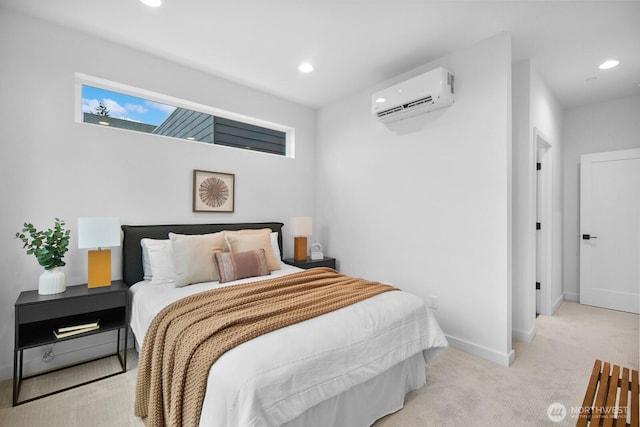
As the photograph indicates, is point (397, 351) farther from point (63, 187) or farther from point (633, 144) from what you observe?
point (633, 144)

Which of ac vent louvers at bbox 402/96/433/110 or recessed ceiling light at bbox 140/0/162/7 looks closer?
recessed ceiling light at bbox 140/0/162/7

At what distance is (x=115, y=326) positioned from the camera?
2.33 metres

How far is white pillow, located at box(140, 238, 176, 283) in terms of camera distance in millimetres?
2598

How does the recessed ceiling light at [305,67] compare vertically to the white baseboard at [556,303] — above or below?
above

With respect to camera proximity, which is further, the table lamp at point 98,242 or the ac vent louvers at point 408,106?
the ac vent louvers at point 408,106

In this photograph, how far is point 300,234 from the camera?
3.78 m

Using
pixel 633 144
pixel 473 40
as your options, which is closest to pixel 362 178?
pixel 473 40

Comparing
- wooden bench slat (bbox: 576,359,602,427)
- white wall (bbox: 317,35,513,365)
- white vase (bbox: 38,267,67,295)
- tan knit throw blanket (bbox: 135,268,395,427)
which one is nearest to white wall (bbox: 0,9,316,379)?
white vase (bbox: 38,267,67,295)

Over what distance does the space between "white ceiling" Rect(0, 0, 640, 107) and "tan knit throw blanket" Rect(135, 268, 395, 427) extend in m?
2.14

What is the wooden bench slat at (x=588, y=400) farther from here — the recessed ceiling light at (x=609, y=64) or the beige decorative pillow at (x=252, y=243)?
the recessed ceiling light at (x=609, y=64)

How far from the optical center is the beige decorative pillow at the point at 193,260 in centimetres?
251

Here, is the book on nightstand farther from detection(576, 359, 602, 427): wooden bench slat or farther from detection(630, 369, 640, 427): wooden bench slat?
detection(630, 369, 640, 427): wooden bench slat

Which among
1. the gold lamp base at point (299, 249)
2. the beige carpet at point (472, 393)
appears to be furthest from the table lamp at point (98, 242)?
the gold lamp base at point (299, 249)

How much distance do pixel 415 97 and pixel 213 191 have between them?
2.38 meters
